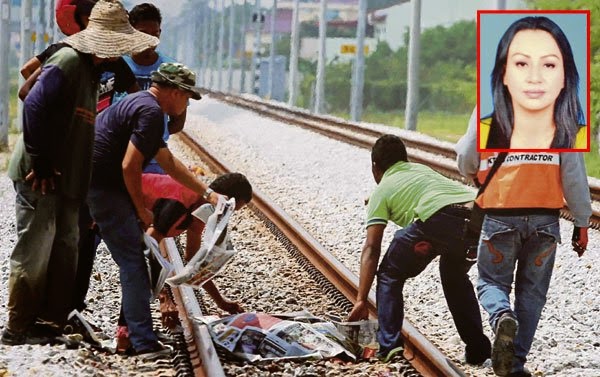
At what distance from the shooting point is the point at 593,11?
74.6 ft

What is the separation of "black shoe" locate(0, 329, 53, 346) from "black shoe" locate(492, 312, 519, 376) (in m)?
2.41

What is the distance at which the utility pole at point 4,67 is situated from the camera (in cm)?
2103

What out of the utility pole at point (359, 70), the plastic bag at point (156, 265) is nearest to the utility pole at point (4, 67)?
the utility pole at point (359, 70)

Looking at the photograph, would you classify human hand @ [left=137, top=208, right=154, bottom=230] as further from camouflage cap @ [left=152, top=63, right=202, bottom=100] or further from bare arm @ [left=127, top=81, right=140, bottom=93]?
bare arm @ [left=127, top=81, right=140, bottom=93]

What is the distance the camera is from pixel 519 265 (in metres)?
6.01

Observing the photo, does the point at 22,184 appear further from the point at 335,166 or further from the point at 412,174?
the point at 335,166

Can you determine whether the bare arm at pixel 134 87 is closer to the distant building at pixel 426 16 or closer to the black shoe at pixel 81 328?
the black shoe at pixel 81 328

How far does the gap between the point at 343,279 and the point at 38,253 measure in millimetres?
2774

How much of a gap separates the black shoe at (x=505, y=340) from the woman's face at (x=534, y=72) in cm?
102

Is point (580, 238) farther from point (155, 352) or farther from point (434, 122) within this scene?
point (434, 122)

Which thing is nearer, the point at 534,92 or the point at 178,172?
the point at 534,92

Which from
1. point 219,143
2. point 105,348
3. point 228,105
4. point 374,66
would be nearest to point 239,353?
point 105,348

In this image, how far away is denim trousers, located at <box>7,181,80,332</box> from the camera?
627 cm

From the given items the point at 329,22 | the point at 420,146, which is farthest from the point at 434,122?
the point at 329,22
